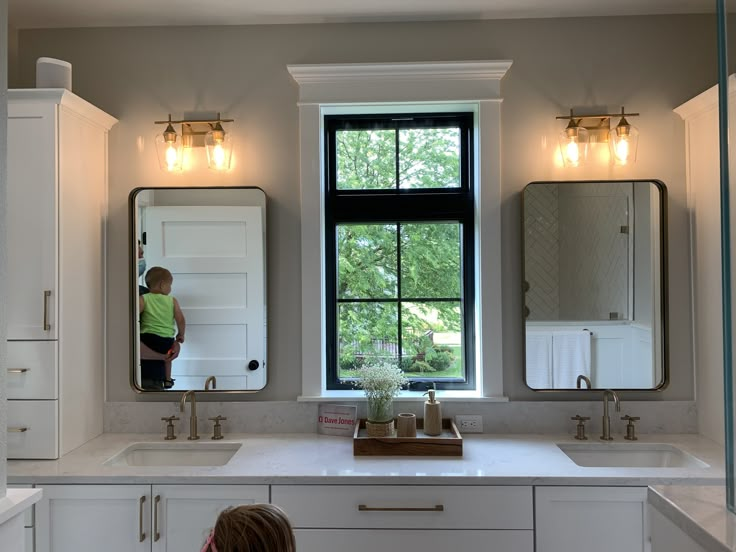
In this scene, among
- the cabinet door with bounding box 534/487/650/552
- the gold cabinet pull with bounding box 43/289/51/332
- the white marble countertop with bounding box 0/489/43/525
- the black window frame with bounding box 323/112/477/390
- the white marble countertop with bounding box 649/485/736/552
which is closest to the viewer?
the white marble countertop with bounding box 649/485/736/552

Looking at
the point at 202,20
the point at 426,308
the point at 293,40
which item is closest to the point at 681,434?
the point at 426,308

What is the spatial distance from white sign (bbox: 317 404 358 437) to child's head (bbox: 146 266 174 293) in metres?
0.89

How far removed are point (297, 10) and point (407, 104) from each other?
2.00ft

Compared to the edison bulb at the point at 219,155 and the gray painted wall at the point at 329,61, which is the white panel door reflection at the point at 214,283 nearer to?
the gray painted wall at the point at 329,61

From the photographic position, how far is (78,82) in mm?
2416

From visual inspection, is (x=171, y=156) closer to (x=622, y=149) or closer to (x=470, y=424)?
(x=470, y=424)

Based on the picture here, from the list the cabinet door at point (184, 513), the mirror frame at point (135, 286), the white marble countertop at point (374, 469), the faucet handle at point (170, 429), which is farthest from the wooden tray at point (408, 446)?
the faucet handle at point (170, 429)

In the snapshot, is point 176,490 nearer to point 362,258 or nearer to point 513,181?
point 362,258

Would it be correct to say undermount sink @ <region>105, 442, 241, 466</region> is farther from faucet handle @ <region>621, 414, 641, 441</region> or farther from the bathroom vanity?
faucet handle @ <region>621, 414, 641, 441</region>

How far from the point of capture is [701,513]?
103cm

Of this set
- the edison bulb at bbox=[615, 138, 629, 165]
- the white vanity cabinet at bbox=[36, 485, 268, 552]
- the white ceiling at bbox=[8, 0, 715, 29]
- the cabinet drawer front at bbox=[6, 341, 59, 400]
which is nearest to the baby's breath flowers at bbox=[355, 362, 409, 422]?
the white vanity cabinet at bbox=[36, 485, 268, 552]

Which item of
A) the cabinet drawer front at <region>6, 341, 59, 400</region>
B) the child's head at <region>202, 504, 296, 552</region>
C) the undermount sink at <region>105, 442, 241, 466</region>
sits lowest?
the undermount sink at <region>105, 442, 241, 466</region>

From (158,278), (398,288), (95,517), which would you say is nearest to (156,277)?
(158,278)

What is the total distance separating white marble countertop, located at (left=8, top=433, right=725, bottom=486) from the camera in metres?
1.81
